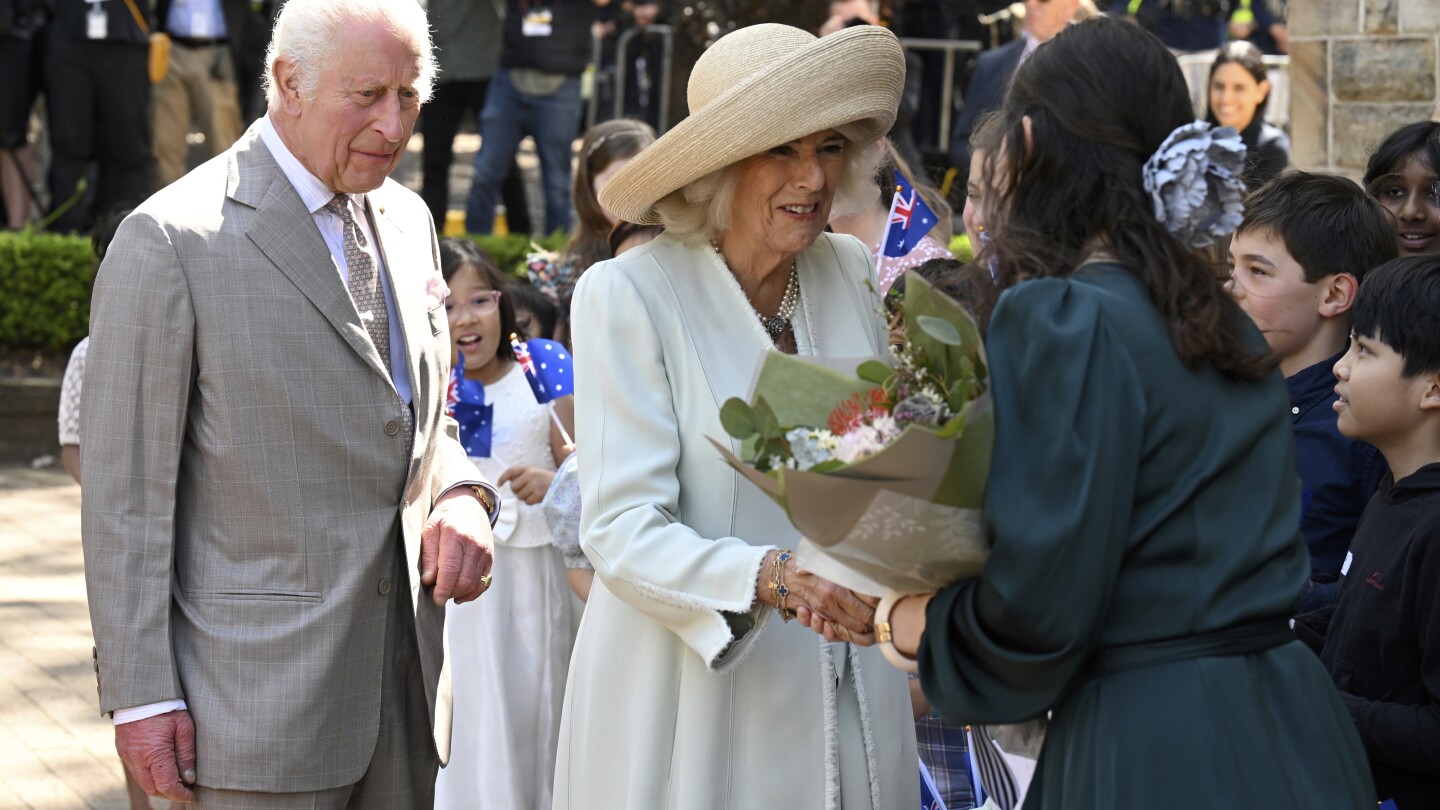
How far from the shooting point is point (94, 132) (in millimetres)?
11000

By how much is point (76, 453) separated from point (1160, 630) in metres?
4.07

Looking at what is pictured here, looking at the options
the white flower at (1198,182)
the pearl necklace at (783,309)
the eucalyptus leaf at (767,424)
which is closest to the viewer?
the white flower at (1198,182)

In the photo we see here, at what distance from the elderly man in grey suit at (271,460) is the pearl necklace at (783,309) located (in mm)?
712

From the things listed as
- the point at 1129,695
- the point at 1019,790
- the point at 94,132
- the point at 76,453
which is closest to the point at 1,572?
the point at 76,453

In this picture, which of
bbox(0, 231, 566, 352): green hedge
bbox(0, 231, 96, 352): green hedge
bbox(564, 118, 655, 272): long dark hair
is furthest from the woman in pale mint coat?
bbox(0, 231, 96, 352): green hedge

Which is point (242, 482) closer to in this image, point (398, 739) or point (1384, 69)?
point (398, 739)

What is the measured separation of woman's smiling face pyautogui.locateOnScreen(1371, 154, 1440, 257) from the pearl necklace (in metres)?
1.87

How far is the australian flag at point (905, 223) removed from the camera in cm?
441

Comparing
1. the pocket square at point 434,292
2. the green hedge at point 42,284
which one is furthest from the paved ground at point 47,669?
the pocket square at point 434,292

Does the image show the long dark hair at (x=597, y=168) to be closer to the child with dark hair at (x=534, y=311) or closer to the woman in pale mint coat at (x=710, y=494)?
the child with dark hair at (x=534, y=311)

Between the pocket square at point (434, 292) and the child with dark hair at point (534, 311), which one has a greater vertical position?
the pocket square at point (434, 292)

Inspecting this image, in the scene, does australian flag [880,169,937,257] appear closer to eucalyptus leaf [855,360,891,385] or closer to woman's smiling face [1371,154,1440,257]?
woman's smiling face [1371,154,1440,257]

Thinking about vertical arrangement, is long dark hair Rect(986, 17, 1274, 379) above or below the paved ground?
above

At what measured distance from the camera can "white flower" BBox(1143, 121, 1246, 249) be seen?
2195mm
